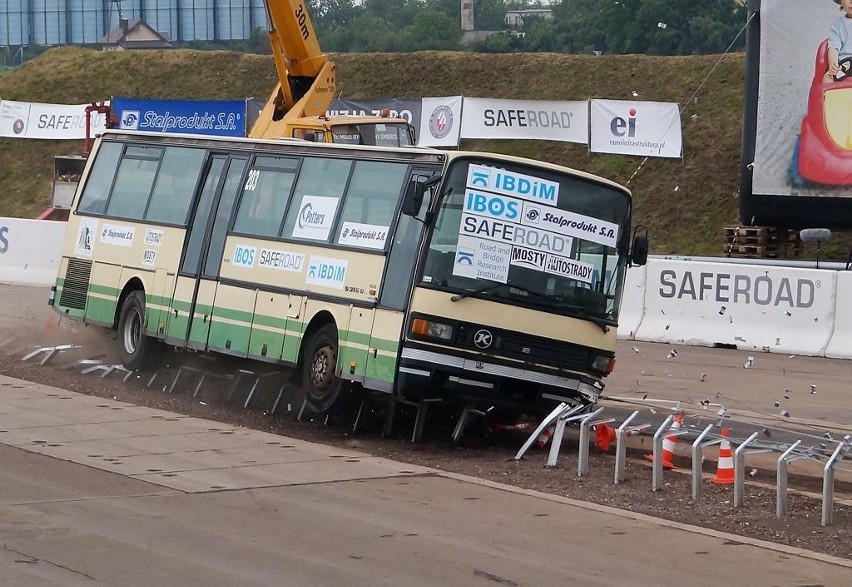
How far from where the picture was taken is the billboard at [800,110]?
27859mm

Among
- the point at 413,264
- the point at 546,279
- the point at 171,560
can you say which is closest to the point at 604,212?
the point at 546,279

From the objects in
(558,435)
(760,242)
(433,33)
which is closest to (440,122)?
(760,242)

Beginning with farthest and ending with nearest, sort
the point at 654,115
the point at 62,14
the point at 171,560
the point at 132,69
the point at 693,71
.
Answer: the point at 62,14 < the point at 132,69 < the point at 693,71 < the point at 654,115 < the point at 171,560

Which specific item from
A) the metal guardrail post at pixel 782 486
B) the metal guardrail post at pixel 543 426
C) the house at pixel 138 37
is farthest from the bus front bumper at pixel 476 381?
the house at pixel 138 37

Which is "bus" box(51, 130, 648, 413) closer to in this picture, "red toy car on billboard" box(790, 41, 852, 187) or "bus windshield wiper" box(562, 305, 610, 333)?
"bus windshield wiper" box(562, 305, 610, 333)

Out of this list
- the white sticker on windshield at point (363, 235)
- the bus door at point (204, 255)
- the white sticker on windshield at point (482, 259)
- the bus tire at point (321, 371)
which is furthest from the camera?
the bus door at point (204, 255)

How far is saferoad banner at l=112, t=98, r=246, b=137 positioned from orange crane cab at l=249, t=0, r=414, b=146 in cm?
1324

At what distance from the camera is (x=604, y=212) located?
12.6m

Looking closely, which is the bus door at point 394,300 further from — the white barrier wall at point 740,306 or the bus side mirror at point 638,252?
the white barrier wall at point 740,306

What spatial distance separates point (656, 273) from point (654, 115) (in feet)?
47.0

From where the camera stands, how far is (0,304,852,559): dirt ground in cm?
954

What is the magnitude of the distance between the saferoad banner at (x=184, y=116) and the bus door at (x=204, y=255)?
889 inches

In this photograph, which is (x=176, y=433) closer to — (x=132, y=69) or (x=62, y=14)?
(x=132, y=69)

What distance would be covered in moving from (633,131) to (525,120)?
114 inches
